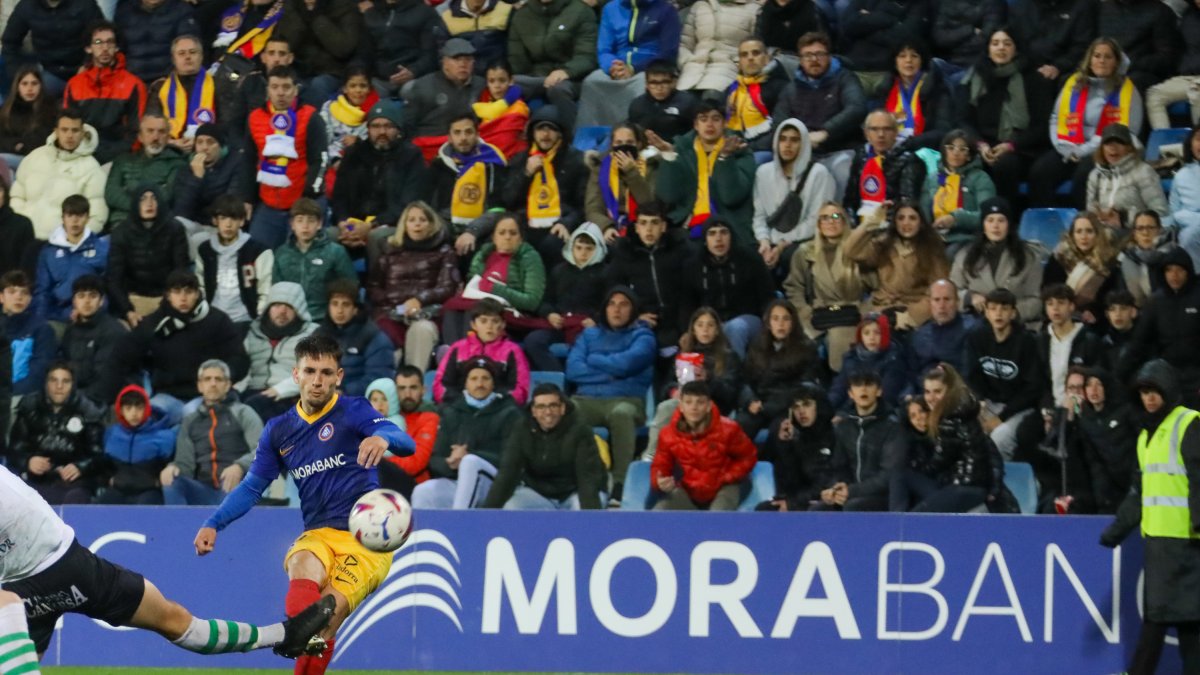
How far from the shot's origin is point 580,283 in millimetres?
15102

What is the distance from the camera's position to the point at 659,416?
45.4ft

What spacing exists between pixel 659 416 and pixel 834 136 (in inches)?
140

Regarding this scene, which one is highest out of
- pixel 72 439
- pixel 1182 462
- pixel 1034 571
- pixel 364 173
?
pixel 1182 462

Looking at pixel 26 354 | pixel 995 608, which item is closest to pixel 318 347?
pixel 995 608

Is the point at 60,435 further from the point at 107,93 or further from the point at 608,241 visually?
the point at 608,241

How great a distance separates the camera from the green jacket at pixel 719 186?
1546cm

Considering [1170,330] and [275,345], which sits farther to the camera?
[275,345]

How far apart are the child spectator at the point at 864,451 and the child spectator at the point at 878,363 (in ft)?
2.00

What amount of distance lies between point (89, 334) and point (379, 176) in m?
2.89

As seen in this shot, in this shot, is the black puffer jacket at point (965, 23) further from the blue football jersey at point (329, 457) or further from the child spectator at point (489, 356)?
the blue football jersey at point (329, 457)

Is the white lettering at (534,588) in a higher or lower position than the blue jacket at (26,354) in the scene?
higher

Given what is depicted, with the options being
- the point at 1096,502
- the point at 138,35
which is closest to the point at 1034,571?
the point at 1096,502

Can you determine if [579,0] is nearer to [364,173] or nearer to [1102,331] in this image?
[364,173]

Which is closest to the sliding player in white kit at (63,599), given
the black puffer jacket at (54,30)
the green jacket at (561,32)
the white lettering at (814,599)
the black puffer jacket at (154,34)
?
the white lettering at (814,599)
